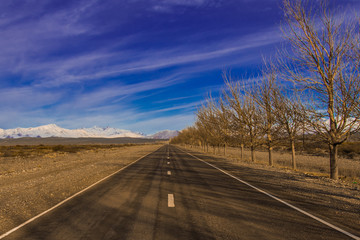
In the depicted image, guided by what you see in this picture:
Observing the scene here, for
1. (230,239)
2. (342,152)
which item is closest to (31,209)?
(230,239)

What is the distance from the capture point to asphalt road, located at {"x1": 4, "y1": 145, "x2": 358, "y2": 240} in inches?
181

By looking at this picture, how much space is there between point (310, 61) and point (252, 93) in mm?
9744

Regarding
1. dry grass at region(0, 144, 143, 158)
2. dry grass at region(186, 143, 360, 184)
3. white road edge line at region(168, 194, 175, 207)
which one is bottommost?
dry grass at region(0, 144, 143, 158)

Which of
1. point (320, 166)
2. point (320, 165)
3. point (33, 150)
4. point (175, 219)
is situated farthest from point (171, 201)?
point (33, 150)

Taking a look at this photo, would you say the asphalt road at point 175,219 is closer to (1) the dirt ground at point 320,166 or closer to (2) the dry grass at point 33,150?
(1) the dirt ground at point 320,166

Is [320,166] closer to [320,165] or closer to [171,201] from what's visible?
[320,165]

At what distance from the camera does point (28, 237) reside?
4.61 metres

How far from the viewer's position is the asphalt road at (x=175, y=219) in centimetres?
459

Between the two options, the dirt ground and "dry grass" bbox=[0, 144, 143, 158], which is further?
"dry grass" bbox=[0, 144, 143, 158]

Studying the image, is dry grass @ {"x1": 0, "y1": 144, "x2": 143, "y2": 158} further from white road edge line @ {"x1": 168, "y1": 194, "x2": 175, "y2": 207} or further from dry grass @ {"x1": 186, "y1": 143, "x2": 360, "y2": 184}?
white road edge line @ {"x1": 168, "y1": 194, "x2": 175, "y2": 207}

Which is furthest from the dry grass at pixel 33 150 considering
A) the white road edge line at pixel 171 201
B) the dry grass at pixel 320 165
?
the white road edge line at pixel 171 201

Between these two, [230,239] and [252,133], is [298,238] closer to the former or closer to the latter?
[230,239]

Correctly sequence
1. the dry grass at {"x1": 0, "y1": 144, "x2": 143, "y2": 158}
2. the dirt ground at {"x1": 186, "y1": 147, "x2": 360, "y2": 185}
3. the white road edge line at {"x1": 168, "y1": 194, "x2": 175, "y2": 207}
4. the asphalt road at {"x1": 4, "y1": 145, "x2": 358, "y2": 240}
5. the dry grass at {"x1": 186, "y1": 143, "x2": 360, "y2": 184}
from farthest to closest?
the dry grass at {"x1": 0, "y1": 144, "x2": 143, "y2": 158} < the dry grass at {"x1": 186, "y1": 143, "x2": 360, "y2": 184} < the dirt ground at {"x1": 186, "y1": 147, "x2": 360, "y2": 185} < the white road edge line at {"x1": 168, "y1": 194, "x2": 175, "y2": 207} < the asphalt road at {"x1": 4, "y1": 145, "x2": 358, "y2": 240}

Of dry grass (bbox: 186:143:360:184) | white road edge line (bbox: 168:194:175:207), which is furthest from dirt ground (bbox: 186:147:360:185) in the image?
white road edge line (bbox: 168:194:175:207)
